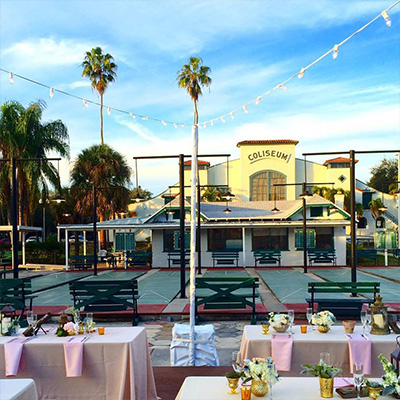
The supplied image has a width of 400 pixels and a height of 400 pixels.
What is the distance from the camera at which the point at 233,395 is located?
4344 millimetres

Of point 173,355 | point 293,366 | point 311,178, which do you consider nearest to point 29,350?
point 173,355

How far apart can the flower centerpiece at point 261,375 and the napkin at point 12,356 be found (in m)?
3.54

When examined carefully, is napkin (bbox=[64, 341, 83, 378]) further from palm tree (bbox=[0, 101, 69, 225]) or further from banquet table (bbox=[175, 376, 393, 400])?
palm tree (bbox=[0, 101, 69, 225])

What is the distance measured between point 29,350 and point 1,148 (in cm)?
2926

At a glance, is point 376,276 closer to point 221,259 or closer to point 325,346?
point 221,259

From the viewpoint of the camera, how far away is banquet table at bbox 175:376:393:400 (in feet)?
14.1

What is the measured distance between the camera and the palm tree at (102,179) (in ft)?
122

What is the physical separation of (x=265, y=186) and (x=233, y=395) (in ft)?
154

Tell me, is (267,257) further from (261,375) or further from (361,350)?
(261,375)

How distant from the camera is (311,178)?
2048 inches

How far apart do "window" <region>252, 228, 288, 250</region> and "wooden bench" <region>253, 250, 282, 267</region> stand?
648mm

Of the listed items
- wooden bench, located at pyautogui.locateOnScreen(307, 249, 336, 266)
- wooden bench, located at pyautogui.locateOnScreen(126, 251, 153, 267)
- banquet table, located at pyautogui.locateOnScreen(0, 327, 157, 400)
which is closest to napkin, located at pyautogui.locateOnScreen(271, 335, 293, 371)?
banquet table, located at pyautogui.locateOnScreen(0, 327, 157, 400)

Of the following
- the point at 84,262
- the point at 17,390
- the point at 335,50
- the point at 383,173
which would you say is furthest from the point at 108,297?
the point at 383,173

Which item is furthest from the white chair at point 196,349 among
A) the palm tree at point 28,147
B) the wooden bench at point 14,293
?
the palm tree at point 28,147
